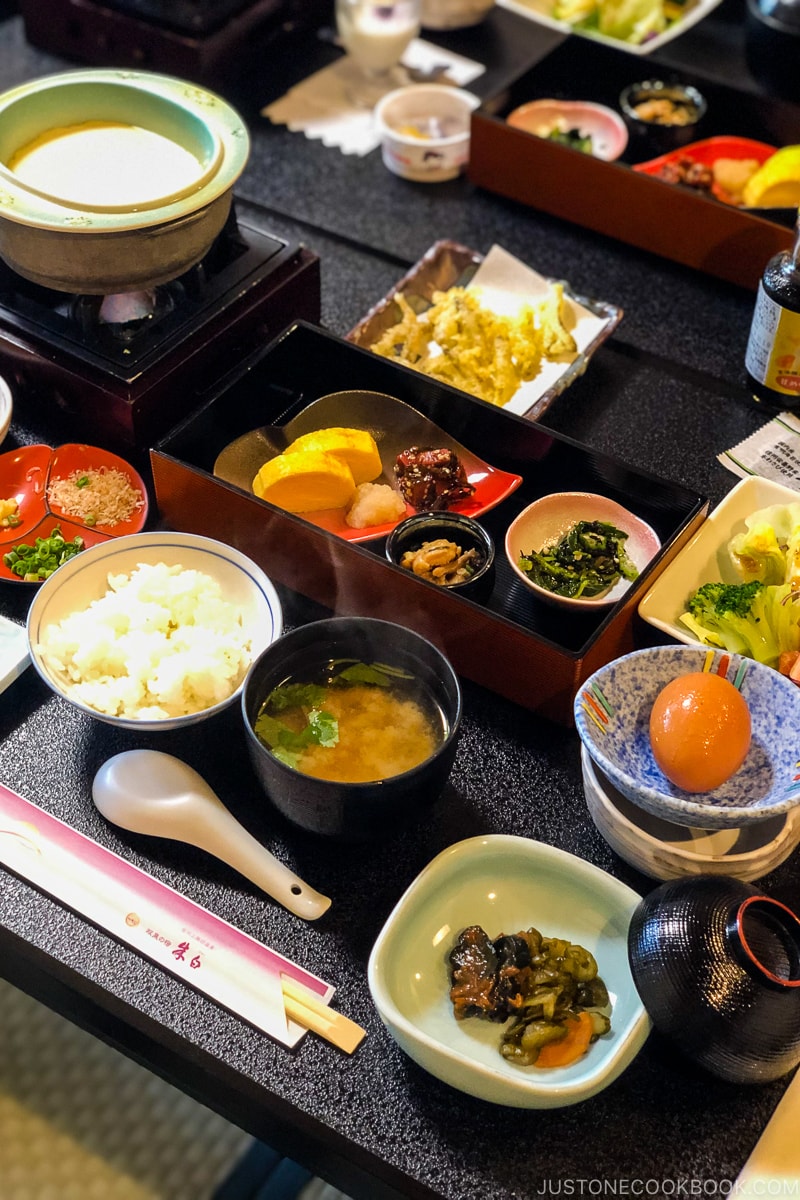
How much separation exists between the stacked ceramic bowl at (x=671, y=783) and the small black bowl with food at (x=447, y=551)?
0.23 m

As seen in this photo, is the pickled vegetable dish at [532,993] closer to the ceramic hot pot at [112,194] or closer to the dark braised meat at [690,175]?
the ceramic hot pot at [112,194]

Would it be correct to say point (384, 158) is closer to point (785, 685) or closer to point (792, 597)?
point (792, 597)

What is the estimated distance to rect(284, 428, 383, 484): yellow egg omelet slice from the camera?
4.81ft

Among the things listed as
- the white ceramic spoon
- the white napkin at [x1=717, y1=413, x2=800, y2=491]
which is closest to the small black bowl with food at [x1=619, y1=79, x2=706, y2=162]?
the white napkin at [x1=717, y1=413, x2=800, y2=491]

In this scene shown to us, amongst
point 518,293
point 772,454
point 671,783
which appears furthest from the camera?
point 518,293

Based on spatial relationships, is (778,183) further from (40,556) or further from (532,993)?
(532,993)

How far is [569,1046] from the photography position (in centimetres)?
102

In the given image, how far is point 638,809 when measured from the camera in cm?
119

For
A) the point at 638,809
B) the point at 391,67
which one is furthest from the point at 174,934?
the point at 391,67

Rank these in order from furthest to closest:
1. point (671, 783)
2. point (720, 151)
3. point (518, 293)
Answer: point (720, 151), point (518, 293), point (671, 783)

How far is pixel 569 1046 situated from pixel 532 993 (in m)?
0.06

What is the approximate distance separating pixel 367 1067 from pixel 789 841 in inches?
18.9

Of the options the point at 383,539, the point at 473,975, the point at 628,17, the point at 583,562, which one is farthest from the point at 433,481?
the point at 628,17

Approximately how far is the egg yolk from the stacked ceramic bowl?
0.03 metres
